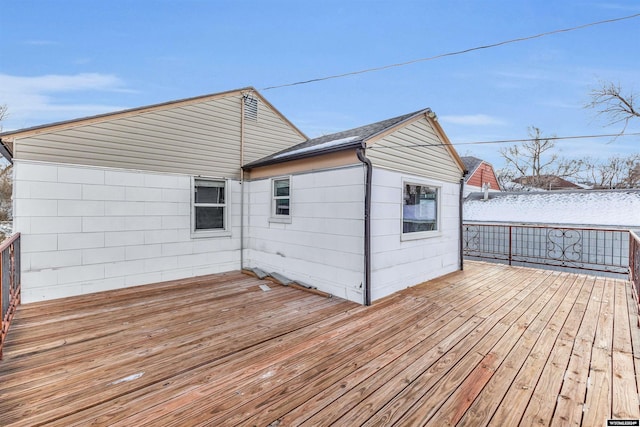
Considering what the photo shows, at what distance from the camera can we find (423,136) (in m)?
5.60

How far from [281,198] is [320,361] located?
367cm

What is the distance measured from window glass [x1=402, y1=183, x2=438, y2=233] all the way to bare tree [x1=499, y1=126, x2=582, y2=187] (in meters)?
19.8

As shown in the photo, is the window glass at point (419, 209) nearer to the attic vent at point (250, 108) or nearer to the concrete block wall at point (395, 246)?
the concrete block wall at point (395, 246)

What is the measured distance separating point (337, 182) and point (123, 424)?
375 centimetres

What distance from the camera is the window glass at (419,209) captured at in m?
5.19

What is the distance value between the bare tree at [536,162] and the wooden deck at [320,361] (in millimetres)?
20942

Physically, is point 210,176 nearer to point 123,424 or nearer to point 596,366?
point 123,424

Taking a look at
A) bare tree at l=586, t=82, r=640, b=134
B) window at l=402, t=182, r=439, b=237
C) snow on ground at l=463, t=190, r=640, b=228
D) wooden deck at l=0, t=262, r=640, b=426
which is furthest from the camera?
bare tree at l=586, t=82, r=640, b=134

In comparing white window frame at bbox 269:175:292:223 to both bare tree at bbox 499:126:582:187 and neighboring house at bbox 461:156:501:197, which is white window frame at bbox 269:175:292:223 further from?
bare tree at bbox 499:126:582:187

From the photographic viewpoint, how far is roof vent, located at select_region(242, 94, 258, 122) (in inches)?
263

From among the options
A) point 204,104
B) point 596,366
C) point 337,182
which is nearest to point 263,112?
point 204,104

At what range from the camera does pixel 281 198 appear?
229 inches

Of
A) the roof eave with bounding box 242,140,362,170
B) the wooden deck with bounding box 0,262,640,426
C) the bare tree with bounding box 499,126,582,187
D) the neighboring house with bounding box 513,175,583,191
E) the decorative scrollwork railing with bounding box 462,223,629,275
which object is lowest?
the wooden deck with bounding box 0,262,640,426

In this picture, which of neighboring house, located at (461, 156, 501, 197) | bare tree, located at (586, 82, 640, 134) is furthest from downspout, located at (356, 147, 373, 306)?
neighboring house, located at (461, 156, 501, 197)
